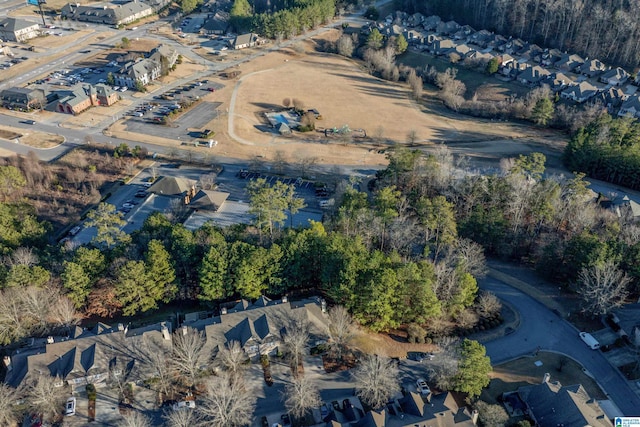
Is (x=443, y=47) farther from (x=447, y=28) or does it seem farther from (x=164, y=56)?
(x=164, y=56)

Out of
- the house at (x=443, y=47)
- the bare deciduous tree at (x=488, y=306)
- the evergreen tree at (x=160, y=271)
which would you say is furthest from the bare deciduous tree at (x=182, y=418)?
the house at (x=443, y=47)

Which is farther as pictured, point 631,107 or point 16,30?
point 16,30

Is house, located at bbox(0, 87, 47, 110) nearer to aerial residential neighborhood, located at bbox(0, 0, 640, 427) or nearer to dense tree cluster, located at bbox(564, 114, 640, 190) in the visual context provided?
aerial residential neighborhood, located at bbox(0, 0, 640, 427)

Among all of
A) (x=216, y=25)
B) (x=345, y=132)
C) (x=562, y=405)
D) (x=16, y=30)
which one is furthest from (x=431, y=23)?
(x=562, y=405)

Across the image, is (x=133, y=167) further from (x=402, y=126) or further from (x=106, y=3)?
(x=106, y=3)

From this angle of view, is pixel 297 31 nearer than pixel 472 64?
No

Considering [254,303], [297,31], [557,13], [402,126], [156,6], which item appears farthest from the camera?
[156,6]

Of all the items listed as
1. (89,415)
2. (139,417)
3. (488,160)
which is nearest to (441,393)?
(139,417)
